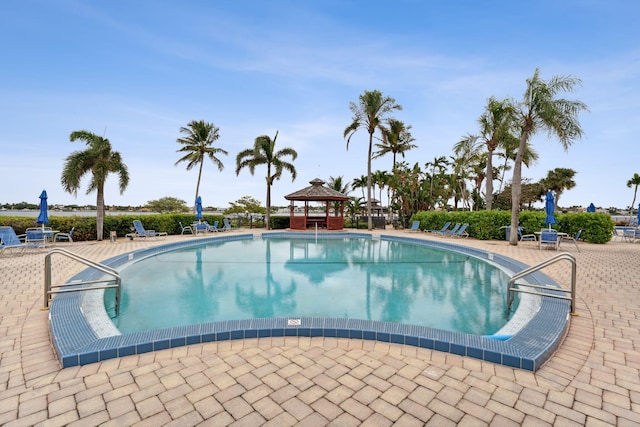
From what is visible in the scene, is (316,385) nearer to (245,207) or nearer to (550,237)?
(550,237)

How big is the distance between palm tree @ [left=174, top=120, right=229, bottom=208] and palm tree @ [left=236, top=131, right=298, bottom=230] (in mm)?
2818

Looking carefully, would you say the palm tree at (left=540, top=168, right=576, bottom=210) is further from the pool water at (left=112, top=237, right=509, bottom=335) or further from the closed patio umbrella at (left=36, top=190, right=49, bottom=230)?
the closed patio umbrella at (left=36, top=190, right=49, bottom=230)

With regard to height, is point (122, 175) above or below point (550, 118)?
below

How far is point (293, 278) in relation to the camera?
7602mm

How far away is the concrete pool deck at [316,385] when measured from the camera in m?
2.08

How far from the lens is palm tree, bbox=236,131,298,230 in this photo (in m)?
22.2

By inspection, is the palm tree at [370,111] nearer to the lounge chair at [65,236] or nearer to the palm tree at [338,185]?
the palm tree at [338,185]

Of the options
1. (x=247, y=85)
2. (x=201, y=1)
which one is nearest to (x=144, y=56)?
(x=201, y=1)

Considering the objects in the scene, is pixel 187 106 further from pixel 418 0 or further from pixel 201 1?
pixel 418 0

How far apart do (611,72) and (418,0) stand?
8434 mm

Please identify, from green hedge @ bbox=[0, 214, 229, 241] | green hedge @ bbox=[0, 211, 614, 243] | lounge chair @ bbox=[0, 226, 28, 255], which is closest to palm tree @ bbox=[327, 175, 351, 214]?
green hedge @ bbox=[0, 211, 614, 243]

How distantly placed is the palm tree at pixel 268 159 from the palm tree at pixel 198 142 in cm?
282

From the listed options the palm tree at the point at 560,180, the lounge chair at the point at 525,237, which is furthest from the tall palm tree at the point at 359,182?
the palm tree at the point at 560,180

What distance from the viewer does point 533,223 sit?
553 inches
